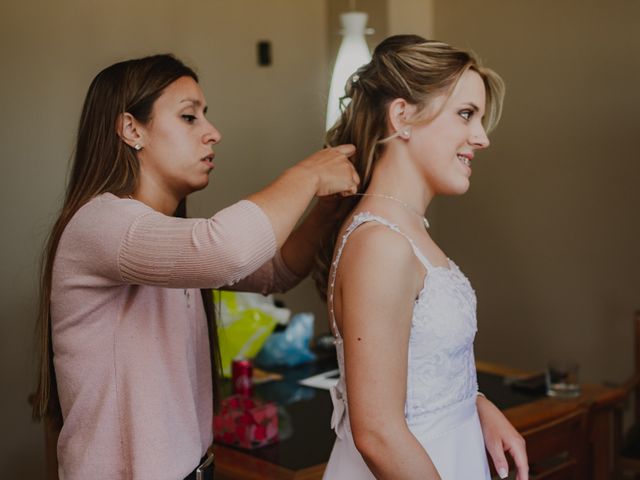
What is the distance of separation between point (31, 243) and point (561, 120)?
235 centimetres

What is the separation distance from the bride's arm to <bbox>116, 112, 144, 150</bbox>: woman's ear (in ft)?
1.86

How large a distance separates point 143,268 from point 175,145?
381mm

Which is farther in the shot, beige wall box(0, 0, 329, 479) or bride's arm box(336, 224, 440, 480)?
beige wall box(0, 0, 329, 479)

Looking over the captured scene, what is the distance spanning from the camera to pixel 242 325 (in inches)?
107

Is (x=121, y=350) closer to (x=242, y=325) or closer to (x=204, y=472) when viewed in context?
(x=204, y=472)

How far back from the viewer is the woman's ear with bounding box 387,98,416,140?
1503mm

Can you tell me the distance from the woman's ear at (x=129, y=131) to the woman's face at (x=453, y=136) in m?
0.55

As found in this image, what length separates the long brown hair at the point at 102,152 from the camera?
159 cm

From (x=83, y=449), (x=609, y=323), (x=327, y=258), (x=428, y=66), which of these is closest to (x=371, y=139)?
(x=428, y=66)

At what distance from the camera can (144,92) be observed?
1.63 meters

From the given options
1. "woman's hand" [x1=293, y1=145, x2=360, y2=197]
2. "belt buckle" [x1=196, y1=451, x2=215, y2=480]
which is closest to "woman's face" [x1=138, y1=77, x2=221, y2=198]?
"woman's hand" [x1=293, y1=145, x2=360, y2=197]

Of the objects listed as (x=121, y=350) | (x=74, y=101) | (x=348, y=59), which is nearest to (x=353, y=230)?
(x=121, y=350)

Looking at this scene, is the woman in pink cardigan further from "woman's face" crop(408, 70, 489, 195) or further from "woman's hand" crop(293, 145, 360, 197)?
"woman's face" crop(408, 70, 489, 195)

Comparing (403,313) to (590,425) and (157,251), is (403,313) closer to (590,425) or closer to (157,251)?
(157,251)
